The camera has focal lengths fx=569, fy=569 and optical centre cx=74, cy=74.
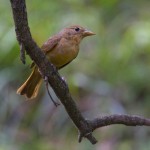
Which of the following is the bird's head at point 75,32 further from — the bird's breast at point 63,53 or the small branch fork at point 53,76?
the small branch fork at point 53,76

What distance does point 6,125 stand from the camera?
3053 millimetres

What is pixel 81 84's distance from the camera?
2.95m

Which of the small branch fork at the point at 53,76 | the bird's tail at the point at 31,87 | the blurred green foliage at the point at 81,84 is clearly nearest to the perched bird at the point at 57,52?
the bird's tail at the point at 31,87

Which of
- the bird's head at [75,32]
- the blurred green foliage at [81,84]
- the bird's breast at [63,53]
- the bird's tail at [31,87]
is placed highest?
the bird's breast at [63,53]

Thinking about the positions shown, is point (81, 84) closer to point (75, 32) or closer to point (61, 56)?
point (75, 32)

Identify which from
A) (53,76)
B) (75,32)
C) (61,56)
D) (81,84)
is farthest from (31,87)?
(81,84)

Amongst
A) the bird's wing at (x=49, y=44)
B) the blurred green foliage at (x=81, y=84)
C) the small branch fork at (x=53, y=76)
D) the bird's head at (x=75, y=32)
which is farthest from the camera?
the blurred green foliage at (x=81, y=84)

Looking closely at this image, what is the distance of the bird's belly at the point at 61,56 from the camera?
1522mm

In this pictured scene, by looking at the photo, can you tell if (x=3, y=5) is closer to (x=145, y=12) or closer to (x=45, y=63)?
(x=145, y=12)

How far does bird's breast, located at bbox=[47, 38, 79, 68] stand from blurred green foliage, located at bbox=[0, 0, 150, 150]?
104 cm

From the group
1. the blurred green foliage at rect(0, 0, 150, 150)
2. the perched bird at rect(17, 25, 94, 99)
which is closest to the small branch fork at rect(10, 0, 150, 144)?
the perched bird at rect(17, 25, 94, 99)

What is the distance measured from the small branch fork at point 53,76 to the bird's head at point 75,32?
453 mm

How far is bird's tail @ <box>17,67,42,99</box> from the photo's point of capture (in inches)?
62.5

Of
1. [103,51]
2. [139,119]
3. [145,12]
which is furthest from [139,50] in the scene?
[139,119]
